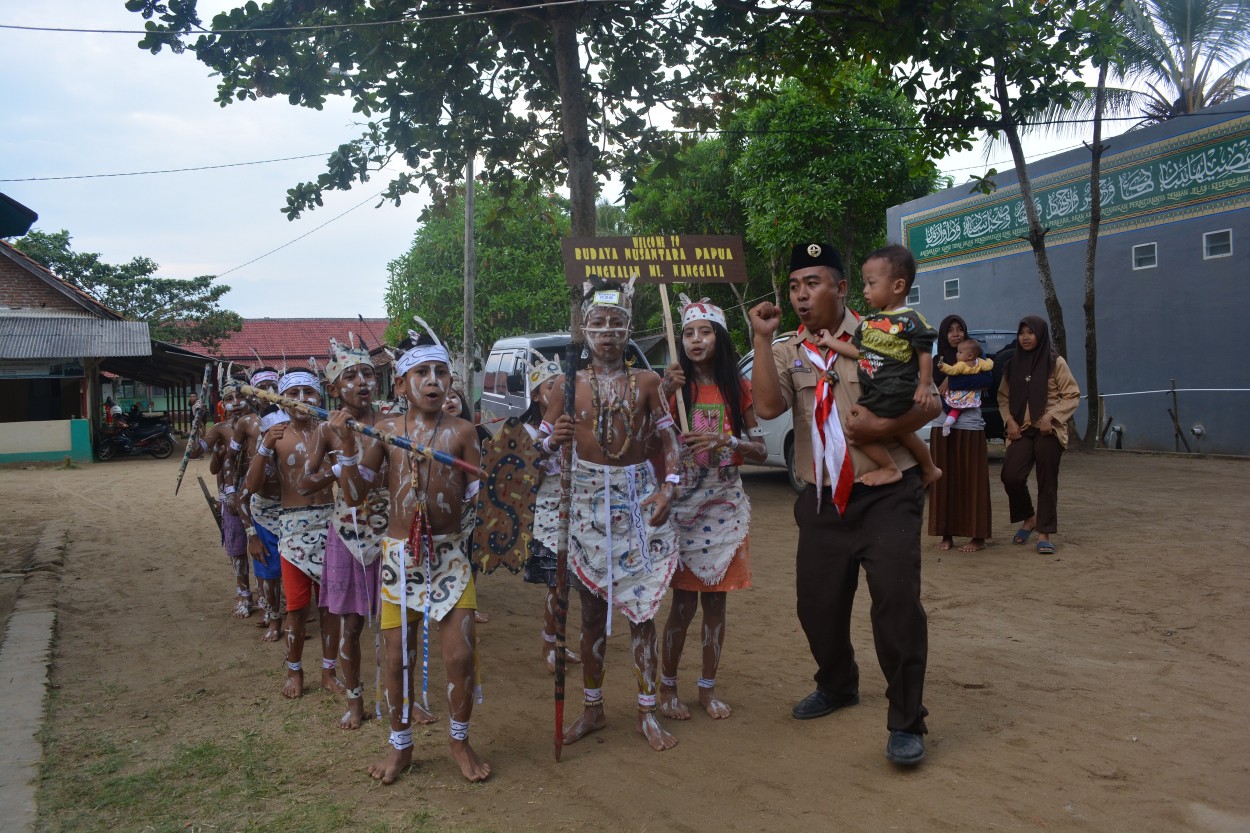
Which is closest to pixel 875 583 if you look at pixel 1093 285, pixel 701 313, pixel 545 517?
pixel 701 313

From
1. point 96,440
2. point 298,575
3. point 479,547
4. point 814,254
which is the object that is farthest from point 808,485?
point 96,440

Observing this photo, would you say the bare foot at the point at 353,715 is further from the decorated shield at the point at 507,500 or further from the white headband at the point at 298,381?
the white headband at the point at 298,381

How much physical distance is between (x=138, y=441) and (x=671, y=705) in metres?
24.1

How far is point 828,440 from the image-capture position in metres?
4.00

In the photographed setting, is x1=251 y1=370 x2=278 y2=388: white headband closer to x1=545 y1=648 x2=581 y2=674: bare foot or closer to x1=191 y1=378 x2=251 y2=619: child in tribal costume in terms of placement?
x1=191 y1=378 x2=251 y2=619: child in tribal costume

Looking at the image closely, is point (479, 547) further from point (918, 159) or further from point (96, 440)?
point (96, 440)

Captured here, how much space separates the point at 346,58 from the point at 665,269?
19.7 feet

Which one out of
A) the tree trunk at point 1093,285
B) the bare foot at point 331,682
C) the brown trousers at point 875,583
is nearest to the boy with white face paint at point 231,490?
the bare foot at point 331,682

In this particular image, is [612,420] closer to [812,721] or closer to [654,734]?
[654,734]

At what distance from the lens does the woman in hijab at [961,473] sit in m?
7.79

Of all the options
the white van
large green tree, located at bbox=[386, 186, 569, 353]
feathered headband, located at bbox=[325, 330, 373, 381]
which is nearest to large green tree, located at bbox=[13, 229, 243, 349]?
large green tree, located at bbox=[386, 186, 569, 353]

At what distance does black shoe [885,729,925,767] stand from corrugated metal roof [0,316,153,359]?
22.4 meters

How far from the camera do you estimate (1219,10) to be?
1764 centimetres

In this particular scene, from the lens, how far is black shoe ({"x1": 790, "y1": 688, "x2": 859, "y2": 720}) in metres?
4.29
